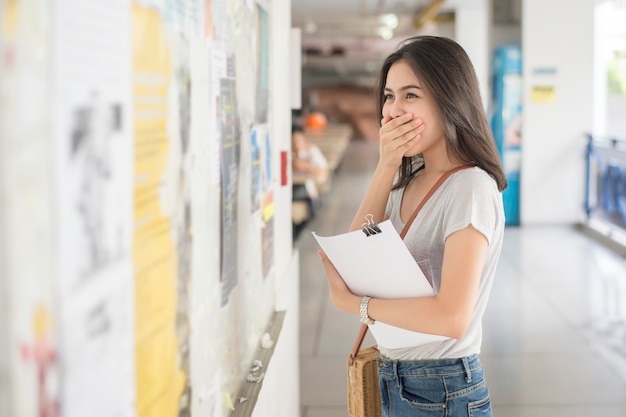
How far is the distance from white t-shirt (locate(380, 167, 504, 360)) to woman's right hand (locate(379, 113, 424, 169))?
0.13 metres

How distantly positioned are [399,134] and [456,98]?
15cm

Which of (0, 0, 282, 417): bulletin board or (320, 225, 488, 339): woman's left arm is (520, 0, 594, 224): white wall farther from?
Answer: (320, 225, 488, 339): woman's left arm

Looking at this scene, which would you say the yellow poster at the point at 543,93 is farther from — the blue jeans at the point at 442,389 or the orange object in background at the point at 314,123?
the blue jeans at the point at 442,389

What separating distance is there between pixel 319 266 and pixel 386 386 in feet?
20.4

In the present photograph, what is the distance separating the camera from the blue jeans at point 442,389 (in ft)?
5.85

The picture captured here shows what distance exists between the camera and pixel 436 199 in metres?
1.74

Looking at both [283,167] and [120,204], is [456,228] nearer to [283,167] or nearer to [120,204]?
[120,204]

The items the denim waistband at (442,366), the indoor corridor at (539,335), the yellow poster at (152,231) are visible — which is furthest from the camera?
the indoor corridor at (539,335)

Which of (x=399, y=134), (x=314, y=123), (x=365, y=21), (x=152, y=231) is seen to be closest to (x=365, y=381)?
(x=399, y=134)

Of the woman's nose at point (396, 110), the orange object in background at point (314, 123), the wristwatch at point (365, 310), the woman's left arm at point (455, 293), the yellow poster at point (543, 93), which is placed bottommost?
the wristwatch at point (365, 310)

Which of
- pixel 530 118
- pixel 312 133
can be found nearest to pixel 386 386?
pixel 530 118

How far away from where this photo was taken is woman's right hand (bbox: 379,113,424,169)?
69.1 inches

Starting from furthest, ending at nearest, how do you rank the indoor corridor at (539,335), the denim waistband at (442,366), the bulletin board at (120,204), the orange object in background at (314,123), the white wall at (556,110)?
the orange object in background at (314,123) < the white wall at (556,110) < the indoor corridor at (539,335) < the denim waistband at (442,366) < the bulletin board at (120,204)

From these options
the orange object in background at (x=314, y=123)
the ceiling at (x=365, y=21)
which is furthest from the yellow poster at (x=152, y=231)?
the orange object in background at (x=314, y=123)
